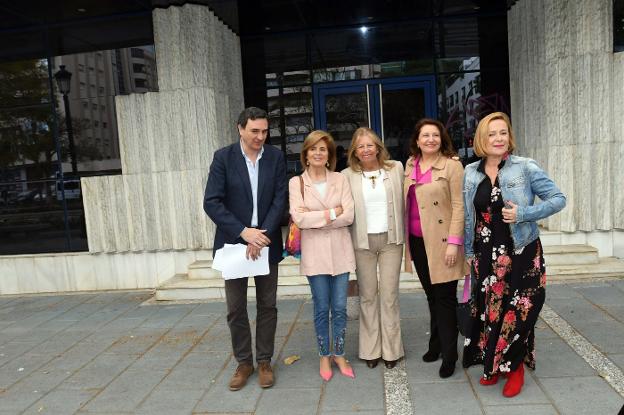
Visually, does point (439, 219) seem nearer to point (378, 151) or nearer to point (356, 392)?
point (378, 151)

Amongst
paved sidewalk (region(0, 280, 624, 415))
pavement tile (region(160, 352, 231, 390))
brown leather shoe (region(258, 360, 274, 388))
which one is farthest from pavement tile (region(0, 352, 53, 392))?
brown leather shoe (region(258, 360, 274, 388))

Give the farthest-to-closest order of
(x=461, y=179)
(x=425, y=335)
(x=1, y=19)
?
(x=1, y=19)
(x=425, y=335)
(x=461, y=179)

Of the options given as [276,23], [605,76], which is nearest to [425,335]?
[605,76]

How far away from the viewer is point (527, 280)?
11.1 ft

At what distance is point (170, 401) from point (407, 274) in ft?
11.6

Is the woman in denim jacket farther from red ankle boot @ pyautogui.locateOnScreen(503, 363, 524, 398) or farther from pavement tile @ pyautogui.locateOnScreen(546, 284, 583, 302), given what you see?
pavement tile @ pyautogui.locateOnScreen(546, 284, 583, 302)

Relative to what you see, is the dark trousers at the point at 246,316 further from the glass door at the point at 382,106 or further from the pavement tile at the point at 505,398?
the glass door at the point at 382,106

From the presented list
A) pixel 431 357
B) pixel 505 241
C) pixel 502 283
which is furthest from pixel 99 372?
pixel 505 241

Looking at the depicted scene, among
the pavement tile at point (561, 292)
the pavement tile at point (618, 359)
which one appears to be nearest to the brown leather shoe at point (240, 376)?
the pavement tile at point (618, 359)

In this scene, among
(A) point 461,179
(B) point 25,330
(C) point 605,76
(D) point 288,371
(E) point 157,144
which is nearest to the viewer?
(A) point 461,179

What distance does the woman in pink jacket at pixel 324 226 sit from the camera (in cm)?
368

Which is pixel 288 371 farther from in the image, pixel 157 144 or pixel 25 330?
pixel 157 144

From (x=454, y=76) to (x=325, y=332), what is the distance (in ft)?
20.4

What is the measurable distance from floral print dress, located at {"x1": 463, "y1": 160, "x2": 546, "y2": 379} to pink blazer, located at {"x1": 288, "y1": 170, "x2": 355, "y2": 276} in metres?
0.89
